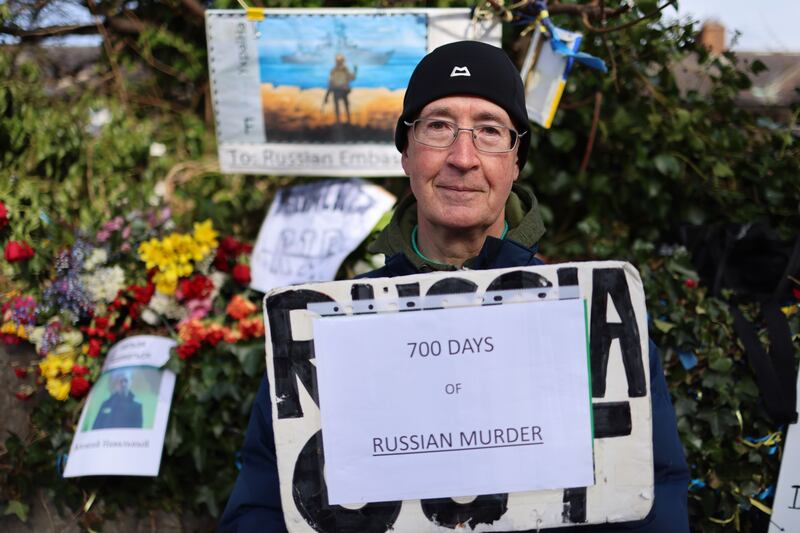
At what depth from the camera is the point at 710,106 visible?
3555 millimetres

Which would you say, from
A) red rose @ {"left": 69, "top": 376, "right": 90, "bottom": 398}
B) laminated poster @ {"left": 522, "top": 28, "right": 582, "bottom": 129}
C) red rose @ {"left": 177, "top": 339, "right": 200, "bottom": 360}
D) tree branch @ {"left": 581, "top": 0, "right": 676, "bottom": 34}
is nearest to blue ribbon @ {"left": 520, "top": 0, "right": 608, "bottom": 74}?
laminated poster @ {"left": 522, "top": 28, "right": 582, "bottom": 129}

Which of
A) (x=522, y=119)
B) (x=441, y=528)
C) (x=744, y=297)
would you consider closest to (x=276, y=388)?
(x=441, y=528)

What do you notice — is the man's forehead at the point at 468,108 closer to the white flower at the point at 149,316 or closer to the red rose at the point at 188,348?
the red rose at the point at 188,348

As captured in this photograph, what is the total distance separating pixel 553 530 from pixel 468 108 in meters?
1.01

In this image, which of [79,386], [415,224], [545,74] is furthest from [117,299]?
[545,74]

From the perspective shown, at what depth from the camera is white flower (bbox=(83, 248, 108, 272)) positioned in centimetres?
311

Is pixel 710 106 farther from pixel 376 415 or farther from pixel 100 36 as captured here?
pixel 100 36

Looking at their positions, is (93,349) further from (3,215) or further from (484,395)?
(484,395)

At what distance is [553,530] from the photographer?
151 centimetres

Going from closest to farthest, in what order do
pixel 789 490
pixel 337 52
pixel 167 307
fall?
pixel 789 490, pixel 167 307, pixel 337 52

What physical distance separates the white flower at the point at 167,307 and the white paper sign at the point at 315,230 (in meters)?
0.35

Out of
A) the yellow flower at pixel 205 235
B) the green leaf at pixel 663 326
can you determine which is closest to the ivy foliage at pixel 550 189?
the green leaf at pixel 663 326

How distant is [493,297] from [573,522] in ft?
1.58

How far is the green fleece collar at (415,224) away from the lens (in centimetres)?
189
